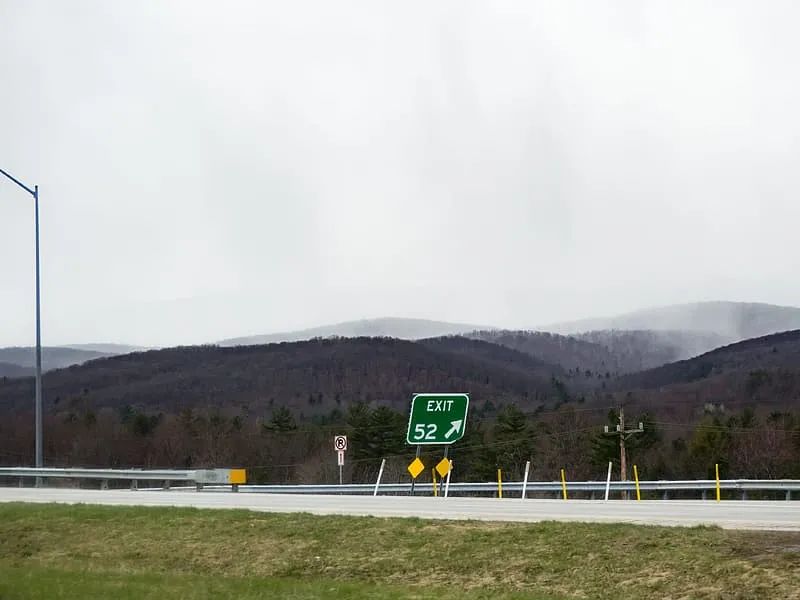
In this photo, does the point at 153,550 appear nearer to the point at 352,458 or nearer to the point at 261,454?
the point at 352,458

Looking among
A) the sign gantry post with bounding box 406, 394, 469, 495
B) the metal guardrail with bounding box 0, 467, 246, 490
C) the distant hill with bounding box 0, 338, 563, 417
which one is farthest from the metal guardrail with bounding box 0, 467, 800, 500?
the distant hill with bounding box 0, 338, 563, 417

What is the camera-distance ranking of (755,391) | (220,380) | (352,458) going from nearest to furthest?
(352,458) < (755,391) < (220,380)

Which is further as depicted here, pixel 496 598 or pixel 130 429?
pixel 130 429

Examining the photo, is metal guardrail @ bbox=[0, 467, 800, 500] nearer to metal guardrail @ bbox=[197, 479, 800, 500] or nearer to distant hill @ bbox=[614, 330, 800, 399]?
metal guardrail @ bbox=[197, 479, 800, 500]

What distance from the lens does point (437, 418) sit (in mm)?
31000

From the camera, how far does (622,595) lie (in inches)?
480

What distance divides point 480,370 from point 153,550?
17206cm

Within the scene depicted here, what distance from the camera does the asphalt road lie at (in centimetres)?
1719

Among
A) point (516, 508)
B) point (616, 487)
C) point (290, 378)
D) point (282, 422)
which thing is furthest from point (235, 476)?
point (290, 378)

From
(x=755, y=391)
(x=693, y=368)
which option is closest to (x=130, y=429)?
(x=755, y=391)

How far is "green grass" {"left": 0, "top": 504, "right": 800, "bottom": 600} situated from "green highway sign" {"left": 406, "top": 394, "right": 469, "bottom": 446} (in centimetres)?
1173

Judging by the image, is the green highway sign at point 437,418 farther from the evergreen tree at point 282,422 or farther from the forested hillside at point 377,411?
the evergreen tree at point 282,422

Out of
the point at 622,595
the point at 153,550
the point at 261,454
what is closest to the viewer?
the point at 622,595

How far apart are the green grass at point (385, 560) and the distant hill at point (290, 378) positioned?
139 metres
